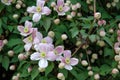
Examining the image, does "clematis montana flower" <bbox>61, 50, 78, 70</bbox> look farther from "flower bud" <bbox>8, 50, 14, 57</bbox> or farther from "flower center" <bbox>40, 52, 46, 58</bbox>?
"flower bud" <bbox>8, 50, 14, 57</bbox>

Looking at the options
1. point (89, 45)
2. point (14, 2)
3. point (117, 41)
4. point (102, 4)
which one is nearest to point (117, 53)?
point (117, 41)

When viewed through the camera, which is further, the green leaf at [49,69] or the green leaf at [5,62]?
the green leaf at [5,62]

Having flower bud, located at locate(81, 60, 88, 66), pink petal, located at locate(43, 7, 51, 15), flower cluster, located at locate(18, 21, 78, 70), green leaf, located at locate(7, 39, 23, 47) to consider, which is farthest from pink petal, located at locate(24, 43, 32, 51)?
flower bud, located at locate(81, 60, 88, 66)

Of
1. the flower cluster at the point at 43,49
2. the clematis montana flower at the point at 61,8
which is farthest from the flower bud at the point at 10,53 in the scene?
the clematis montana flower at the point at 61,8

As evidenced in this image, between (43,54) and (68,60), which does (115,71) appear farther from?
(43,54)

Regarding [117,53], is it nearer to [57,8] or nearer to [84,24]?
[84,24]

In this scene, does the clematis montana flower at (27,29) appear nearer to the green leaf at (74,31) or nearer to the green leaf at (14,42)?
the green leaf at (14,42)

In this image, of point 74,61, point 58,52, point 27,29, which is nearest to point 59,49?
point 58,52
